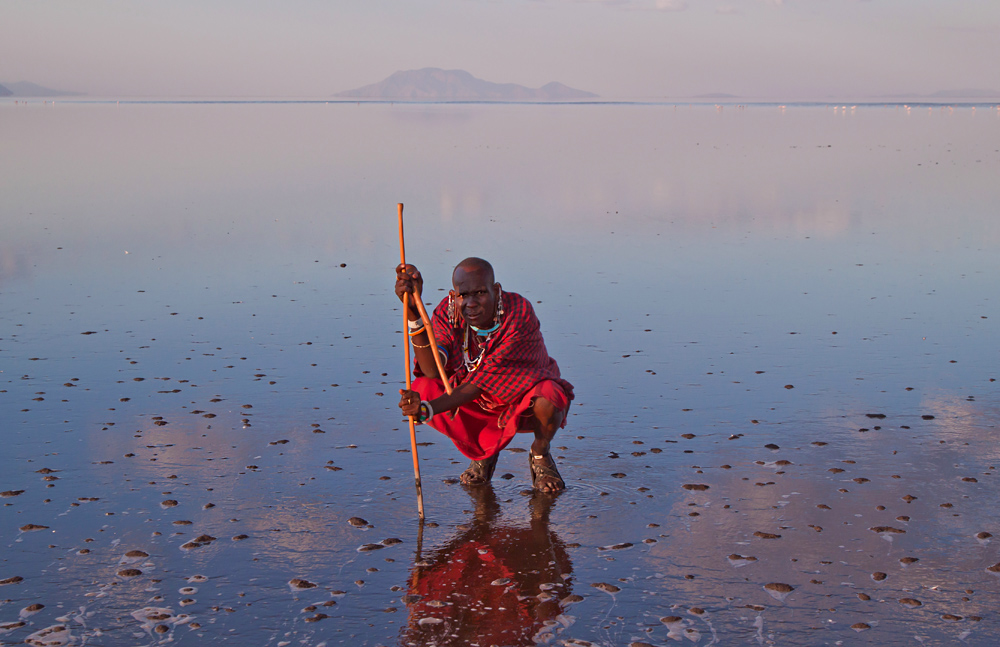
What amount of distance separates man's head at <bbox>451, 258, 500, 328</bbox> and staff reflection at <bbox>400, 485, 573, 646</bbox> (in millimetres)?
1138

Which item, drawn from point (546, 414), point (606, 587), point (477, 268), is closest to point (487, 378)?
point (546, 414)

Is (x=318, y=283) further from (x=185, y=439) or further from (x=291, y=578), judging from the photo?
(x=291, y=578)

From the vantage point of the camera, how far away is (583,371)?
28.9 feet

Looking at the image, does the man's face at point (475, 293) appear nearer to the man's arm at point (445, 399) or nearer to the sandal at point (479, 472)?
the man's arm at point (445, 399)

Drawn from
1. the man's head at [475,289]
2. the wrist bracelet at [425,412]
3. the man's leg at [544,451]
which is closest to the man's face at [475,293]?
the man's head at [475,289]

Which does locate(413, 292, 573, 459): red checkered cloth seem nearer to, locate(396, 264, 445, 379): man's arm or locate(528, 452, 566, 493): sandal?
locate(396, 264, 445, 379): man's arm

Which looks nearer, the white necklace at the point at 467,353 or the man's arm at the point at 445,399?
the man's arm at the point at 445,399

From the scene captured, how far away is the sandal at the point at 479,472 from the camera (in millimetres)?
6305

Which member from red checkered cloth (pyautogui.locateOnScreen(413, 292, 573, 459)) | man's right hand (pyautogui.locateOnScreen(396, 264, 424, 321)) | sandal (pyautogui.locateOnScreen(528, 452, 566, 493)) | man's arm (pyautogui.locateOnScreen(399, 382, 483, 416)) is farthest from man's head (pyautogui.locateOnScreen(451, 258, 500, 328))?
sandal (pyautogui.locateOnScreen(528, 452, 566, 493))

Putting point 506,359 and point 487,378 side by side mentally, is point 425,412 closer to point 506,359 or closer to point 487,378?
point 487,378

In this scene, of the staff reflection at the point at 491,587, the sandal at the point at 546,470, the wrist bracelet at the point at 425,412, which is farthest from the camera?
the sandal at the point at 546,470

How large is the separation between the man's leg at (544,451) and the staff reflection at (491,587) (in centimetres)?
29

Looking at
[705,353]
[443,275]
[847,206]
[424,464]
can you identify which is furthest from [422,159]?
[424,464]

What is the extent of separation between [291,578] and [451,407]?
1413 mm
